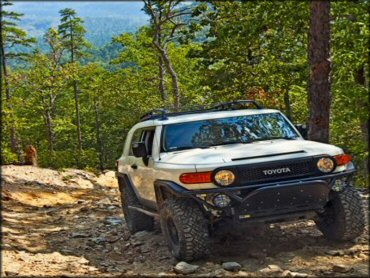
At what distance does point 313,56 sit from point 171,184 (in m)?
5.03

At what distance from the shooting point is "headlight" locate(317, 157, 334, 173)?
6.47 metres

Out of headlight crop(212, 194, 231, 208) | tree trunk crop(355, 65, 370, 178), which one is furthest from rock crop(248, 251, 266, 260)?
tree trunk crop(355, 65, 370, 178)

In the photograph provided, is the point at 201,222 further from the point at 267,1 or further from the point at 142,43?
the point at 142,43

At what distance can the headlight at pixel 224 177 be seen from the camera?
617 centimetres

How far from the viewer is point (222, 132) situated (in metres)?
7.63

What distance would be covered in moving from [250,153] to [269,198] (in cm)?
70

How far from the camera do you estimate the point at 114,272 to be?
6.73 m

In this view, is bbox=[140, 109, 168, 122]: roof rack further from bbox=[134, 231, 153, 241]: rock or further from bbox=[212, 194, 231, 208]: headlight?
bbox=[212, 194, 231, 208]: headlight

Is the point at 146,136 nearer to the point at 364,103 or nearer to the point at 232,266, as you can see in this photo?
the point at 232,266

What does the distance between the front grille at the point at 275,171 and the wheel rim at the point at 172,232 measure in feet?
3.91

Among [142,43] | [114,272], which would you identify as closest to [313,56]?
[114,272]

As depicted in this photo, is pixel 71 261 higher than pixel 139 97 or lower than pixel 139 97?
lower

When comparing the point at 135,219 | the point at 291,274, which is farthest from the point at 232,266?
the point at 135,219

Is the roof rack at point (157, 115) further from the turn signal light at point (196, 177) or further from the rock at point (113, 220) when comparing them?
the rock at point (113, 220)
